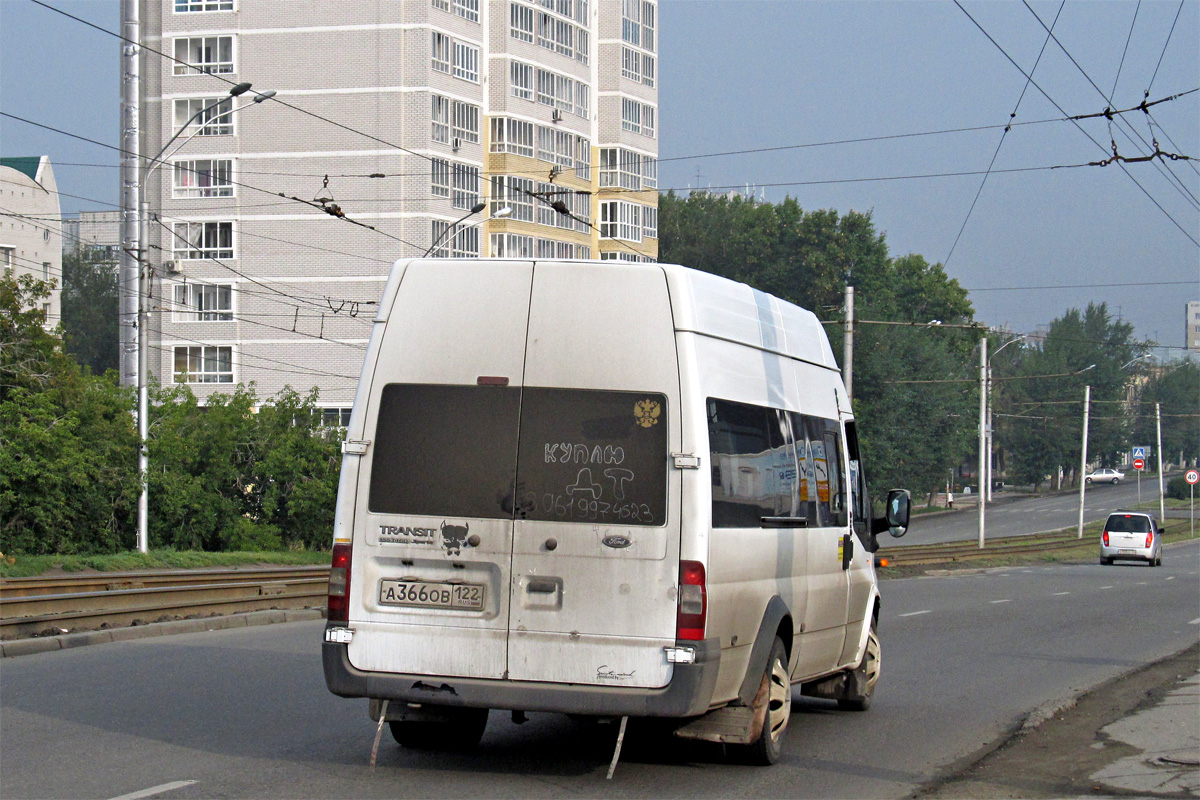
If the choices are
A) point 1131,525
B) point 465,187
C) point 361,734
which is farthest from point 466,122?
point 361,734

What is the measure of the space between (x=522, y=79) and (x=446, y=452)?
202ft

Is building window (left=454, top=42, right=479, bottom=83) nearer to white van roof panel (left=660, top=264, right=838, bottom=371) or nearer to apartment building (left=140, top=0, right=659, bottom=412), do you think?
apartment building (left=140, top=0, right=659, bottom=412)

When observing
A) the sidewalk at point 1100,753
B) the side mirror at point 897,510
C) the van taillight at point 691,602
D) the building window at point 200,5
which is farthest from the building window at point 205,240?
the van taillight at point 691,602

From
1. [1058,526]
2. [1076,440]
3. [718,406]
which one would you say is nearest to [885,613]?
[718,406]

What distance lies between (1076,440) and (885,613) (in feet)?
332

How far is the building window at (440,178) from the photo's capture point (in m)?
59.6


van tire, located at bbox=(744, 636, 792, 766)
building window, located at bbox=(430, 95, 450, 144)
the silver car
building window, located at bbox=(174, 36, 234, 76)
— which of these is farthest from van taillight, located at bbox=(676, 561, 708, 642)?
building window, located at bbox=(174, 36, 234, 76)

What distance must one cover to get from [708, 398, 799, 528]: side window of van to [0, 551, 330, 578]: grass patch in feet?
65.3

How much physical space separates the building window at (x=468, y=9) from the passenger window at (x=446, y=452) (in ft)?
188

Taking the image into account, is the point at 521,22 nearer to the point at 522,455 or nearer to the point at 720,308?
the point at 720,308

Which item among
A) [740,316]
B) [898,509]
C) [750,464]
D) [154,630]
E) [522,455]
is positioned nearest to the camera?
[522,455]

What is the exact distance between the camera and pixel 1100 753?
8.55 meters

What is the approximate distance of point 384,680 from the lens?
681 cm

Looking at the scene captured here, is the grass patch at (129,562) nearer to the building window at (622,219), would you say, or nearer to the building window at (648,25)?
the building window at (622,219)
